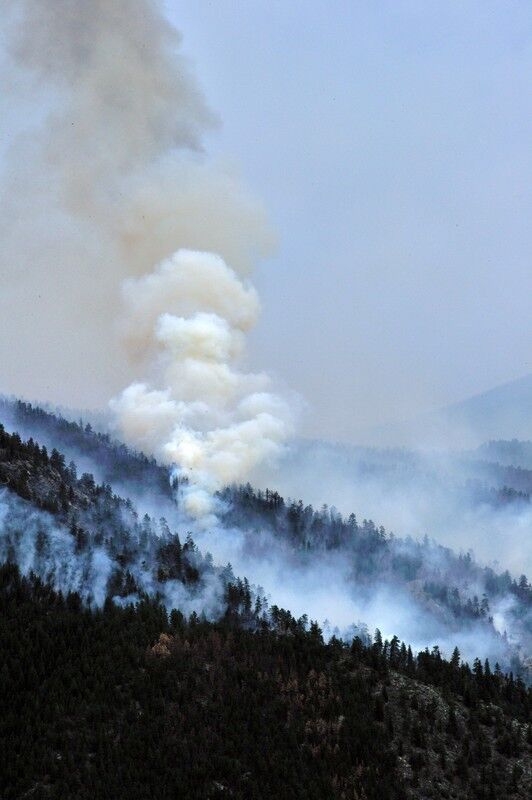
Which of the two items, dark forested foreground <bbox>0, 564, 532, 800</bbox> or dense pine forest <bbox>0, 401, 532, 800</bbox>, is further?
dense pine forest <bbox>0, 401, 532, 800</bbox>

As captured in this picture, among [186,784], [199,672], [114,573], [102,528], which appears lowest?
[186,784]

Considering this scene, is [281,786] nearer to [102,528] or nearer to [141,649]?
[141,649]

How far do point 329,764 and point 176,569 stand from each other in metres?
118

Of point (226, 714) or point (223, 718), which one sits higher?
point (226, 714)

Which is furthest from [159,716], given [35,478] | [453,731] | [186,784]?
[35,478]

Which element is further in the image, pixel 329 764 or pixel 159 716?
pixel 159 716

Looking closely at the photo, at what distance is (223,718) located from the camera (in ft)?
189

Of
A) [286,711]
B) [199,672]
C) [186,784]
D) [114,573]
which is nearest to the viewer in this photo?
[186,784]

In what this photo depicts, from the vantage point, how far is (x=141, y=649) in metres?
67.3

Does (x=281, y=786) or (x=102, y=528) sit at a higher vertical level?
(x=102, y=528)

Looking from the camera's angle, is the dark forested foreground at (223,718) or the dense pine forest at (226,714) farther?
the dense pine forest at (226,714)

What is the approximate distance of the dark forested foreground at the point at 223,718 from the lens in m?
47.9

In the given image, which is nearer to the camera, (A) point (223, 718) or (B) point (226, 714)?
(A) point (223, 718)

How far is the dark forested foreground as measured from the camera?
47.9 m
